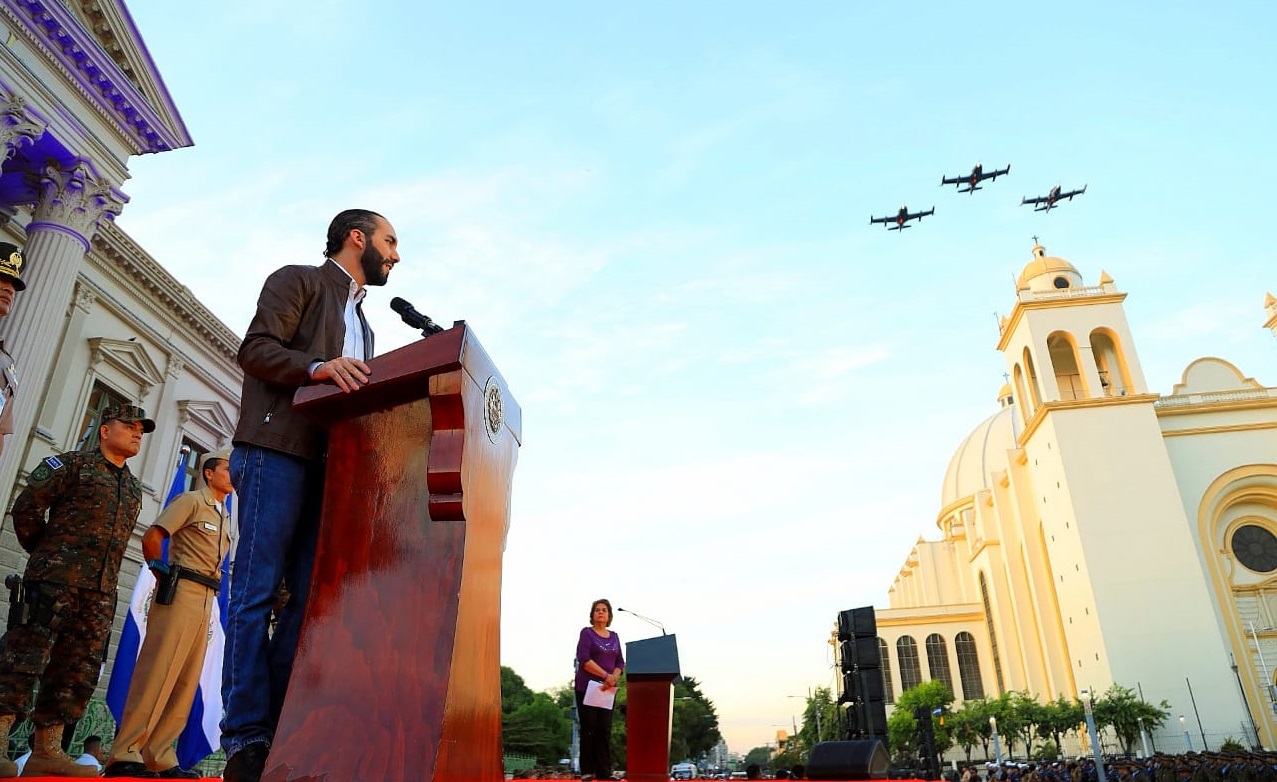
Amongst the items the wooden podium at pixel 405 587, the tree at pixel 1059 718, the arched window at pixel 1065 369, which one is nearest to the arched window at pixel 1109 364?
the arched window at pixel 1065 369

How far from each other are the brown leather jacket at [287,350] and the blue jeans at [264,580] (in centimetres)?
5

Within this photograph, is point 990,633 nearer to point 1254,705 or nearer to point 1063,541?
point 1063,541

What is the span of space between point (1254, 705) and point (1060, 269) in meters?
22.6

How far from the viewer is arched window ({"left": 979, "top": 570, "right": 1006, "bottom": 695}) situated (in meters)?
43.7

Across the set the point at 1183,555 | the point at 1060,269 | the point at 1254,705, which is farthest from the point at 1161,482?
the point at 1060,269

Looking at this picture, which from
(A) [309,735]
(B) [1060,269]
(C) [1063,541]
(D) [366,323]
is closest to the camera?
(A) [309,735]

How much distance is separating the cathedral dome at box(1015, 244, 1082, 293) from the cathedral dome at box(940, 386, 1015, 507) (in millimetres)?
16070

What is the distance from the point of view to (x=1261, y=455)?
33844 millimetres

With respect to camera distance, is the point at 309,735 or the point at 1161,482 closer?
the point at 309,735

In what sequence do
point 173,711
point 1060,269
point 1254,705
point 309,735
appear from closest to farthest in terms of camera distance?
1. point 309,735
2. point 173,711
3. point 1254,705
4. point 1060,269

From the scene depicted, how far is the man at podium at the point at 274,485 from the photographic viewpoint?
1.85 meters

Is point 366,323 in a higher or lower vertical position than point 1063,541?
lower

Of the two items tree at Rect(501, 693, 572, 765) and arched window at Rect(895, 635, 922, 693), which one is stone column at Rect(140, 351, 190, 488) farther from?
arched window at Rect(895, 635, 922, 693)

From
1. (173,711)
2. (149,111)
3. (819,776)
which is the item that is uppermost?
(149,111)
